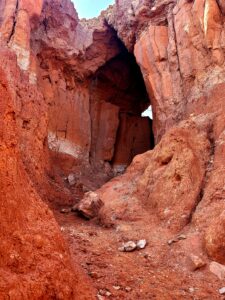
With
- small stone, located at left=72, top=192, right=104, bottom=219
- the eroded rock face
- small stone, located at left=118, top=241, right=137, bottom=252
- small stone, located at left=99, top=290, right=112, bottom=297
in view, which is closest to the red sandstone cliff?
the eroded rock face

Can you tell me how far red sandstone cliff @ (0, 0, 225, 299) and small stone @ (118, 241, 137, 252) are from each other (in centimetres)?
50

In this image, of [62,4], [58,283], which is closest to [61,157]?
[62,4]

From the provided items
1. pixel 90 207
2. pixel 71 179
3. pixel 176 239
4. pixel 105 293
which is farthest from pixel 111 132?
pixel 105 293

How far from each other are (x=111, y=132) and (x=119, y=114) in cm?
175

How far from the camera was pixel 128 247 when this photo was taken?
8.62 meters

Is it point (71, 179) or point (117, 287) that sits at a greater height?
point (71, 179)

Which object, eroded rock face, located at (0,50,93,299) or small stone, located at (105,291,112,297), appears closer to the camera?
eroded rock face, located at (0,50,93,299)

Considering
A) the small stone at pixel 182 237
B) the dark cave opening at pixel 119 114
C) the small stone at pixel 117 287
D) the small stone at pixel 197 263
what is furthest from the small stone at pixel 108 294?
the dark cave opening at pixel 119 114

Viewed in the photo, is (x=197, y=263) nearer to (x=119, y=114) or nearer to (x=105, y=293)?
(x=105, y=293)

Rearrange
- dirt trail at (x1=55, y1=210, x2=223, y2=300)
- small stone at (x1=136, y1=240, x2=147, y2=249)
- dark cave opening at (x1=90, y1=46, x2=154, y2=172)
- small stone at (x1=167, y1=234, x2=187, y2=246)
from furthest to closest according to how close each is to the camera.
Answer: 1. dark cave opening at (x1=90, y1=46, x2=154, y2=172)
2. small stone at (x1=167, y1=234, x2=187, y2=246)
3. small stone at (x1=136, y1=240, x2=147, y2=249)
4. dirt trail at (x1=55, y1=210, x2=223, y2=300)

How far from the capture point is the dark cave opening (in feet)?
65.9

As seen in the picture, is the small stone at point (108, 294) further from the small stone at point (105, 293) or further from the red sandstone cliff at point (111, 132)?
the red sandstone cliff at point (111, 132)

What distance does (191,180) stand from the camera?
1057cm

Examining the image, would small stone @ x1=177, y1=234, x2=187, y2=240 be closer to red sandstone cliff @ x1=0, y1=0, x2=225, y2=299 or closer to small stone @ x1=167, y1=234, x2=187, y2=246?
small stone @ x1=167, y1=234, x2=187, y2=246
